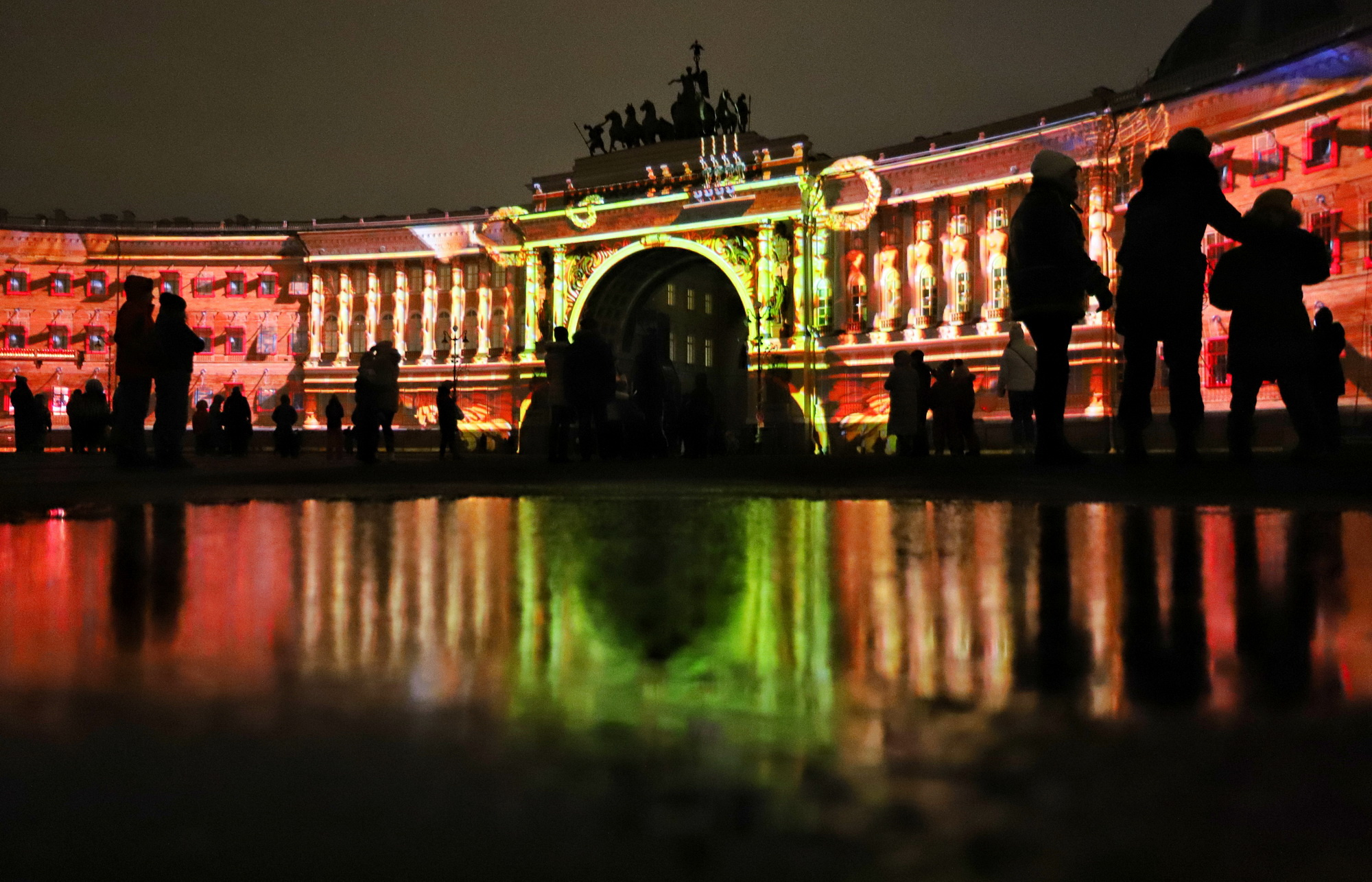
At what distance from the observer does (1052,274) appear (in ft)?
17.3

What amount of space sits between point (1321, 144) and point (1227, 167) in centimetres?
258

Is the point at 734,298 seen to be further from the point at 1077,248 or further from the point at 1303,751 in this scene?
the point at 1303,751

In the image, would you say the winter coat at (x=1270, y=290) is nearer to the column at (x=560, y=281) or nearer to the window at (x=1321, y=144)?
the window at (x=1321, y=144)

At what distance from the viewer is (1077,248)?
5.32 m

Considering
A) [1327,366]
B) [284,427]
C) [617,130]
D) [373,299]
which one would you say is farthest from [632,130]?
[1327,366]

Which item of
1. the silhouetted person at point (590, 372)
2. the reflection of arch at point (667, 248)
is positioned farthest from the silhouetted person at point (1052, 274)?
the reflection of arch at point (667, 248)

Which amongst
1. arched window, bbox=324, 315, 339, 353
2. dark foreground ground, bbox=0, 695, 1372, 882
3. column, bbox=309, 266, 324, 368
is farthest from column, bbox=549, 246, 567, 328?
dark foreground ground, bbox=0, 695, 1372, 882

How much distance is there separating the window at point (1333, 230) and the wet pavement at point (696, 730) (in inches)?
956

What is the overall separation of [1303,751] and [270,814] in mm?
436

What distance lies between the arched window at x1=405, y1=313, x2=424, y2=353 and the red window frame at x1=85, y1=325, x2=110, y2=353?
1170 centimetres

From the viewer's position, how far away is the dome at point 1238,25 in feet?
98.5

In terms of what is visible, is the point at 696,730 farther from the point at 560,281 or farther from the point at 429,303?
the point at 429,303

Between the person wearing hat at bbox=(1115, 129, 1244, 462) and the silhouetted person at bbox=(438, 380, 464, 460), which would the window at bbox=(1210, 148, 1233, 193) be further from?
the person wearing hat at bbox=(1115, 129, 1244, 462)

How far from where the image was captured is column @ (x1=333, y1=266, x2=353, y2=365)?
40156 mm
